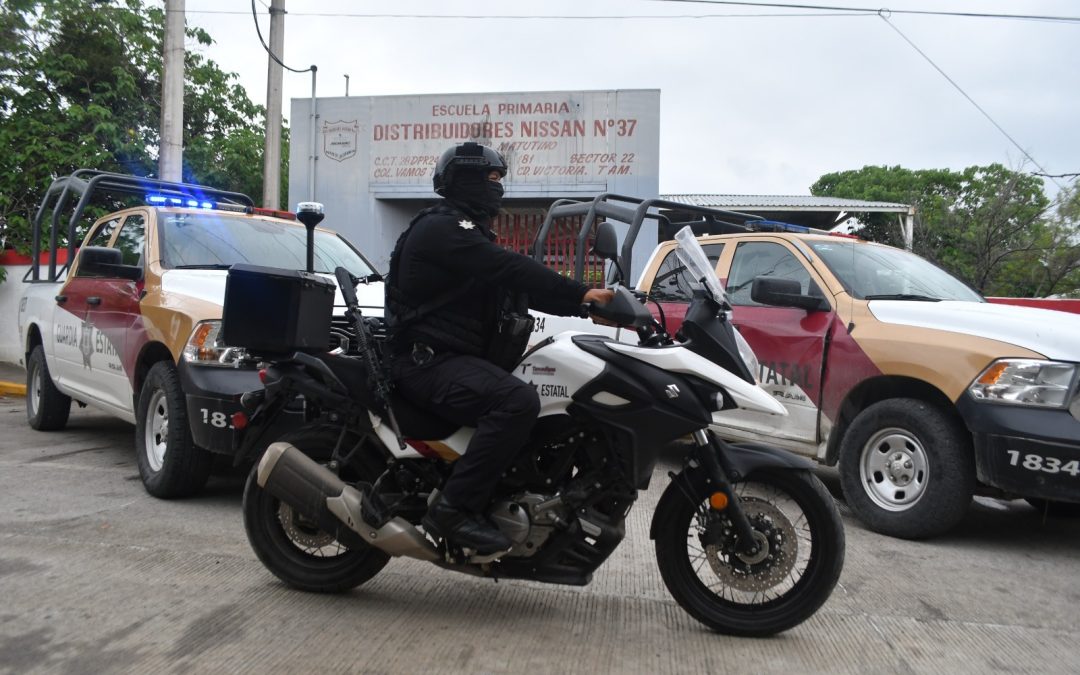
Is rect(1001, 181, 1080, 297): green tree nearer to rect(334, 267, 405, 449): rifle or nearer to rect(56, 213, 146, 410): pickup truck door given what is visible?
rect(56, 213, 146, 410): pickup truck door

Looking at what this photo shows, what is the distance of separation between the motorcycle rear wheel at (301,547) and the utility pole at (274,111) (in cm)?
970

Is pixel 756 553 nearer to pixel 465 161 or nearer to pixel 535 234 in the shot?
pixel 465 161

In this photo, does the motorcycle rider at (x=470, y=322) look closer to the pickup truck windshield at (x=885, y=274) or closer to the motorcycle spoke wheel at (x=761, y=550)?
the motorcycle spoke wheel at (x=761, y=550)

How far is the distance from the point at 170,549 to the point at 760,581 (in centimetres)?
296

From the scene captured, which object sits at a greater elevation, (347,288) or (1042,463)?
(347,288)

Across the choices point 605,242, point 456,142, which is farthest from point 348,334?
point 456,142

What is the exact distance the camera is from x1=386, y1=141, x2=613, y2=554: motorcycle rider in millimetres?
3520

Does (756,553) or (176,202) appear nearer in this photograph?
(756,553)

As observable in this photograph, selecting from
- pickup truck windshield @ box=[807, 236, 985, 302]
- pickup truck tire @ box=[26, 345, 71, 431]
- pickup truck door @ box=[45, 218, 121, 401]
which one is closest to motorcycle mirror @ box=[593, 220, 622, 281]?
pickup truck windshield @ box=[807, 236, 985, 302]

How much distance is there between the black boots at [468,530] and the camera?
354cm

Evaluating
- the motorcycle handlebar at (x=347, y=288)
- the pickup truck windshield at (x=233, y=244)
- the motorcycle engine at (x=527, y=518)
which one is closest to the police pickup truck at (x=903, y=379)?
the motorcycle engine at (x=527, y=518)

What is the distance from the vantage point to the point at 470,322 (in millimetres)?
3723

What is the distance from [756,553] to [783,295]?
2.57 m

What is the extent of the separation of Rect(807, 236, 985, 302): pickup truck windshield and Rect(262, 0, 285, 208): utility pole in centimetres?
897
